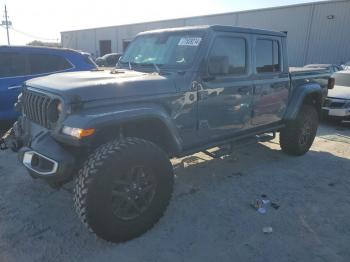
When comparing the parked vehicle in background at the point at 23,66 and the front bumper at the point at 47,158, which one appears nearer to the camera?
the front bumper at the point at 47,158

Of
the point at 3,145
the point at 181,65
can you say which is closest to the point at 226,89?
the point at 181,65

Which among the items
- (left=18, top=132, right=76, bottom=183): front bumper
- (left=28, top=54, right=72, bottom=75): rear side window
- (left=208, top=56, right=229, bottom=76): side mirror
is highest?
(left=208, top=56, right=229, bottom=76): side mirror

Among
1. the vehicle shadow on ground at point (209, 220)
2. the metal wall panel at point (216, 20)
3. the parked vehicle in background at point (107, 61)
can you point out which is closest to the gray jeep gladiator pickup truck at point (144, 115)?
the vehicle shadow on ground at point (209, 220)

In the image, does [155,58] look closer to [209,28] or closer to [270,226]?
[209,28]

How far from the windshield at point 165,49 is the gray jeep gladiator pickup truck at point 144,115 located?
0.01 m

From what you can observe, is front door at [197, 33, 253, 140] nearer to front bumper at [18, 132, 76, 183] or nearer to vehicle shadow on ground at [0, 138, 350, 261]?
vehicle shadow on ground at [0, 138, 350, 261]

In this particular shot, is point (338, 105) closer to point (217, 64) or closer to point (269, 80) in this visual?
point (269, 80)

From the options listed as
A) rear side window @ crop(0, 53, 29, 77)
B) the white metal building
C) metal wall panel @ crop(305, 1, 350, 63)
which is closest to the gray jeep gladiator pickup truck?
rear side window @ crop(0, 53, 29, 77)

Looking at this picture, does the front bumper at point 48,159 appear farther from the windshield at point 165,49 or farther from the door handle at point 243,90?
the door handle at point 243,90

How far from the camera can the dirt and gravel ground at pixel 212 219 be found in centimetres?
299

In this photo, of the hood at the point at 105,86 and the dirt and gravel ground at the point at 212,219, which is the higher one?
the hood at the point at 105,86

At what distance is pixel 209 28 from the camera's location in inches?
152

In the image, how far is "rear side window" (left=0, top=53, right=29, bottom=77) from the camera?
6.17 m

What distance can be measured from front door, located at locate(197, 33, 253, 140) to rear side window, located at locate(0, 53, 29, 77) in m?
4.12
